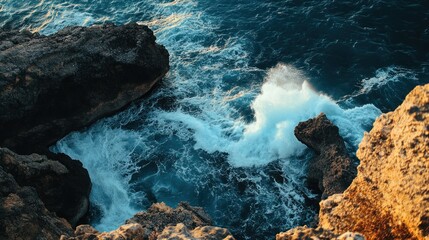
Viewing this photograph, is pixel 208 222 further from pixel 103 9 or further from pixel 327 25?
pixel 103 9

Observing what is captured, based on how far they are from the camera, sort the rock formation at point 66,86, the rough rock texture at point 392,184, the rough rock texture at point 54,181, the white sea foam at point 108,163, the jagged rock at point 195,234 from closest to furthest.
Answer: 1. the rough rock texture at point 392,184
2. the jagged rock at point 195,234
3. the rough rock texture at point 54,181
4. the rock formation at point 66,86
5. the white sea foam at point 108,163

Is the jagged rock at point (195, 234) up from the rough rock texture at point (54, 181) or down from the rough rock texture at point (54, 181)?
up

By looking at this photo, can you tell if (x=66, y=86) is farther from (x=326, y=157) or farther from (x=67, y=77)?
(x=326, y=157)

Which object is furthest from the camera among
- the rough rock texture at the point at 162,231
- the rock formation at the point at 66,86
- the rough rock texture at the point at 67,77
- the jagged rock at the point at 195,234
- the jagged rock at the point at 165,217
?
the rough rock texture at the point at 67,77

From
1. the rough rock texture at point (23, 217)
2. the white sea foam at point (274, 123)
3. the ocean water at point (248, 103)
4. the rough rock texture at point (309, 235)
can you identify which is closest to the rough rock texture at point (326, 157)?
the ocean water at point (248, 103)

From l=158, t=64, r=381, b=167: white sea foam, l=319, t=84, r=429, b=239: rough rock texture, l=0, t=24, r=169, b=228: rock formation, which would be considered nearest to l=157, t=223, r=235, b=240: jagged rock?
l=319, t=84, r=429, b=239: rough rock texture

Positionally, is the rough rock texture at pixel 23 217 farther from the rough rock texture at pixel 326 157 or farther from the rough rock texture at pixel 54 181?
the rough rock texture at pixel 326 157

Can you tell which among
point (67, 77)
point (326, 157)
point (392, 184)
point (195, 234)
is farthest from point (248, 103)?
point (392, 184)
